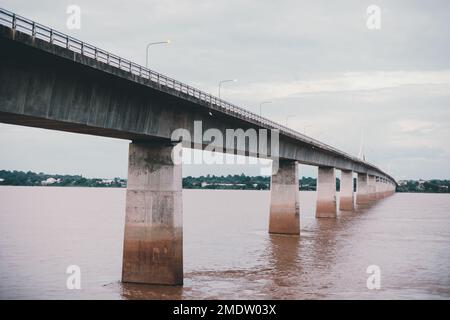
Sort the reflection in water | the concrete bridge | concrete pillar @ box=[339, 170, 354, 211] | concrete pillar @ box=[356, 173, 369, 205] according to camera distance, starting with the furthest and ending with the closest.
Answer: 1. concrete pillar @ box=[356, 173, 369, 205]
2. concrete pillar @ box=[339, 170, 354, 211]
3. the reflection in water
4. the concrete bridge

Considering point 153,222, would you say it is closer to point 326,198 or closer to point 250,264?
point 250,264

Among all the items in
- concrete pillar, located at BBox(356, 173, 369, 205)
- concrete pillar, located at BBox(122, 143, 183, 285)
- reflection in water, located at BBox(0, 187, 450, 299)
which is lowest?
reflection in water, located at BBox(0, 187, 450, 299)

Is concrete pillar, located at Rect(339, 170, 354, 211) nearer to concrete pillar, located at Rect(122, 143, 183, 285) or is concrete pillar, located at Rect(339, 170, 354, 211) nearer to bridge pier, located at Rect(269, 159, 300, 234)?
bridge pier, located at Rect(269, 159, 300, 234)

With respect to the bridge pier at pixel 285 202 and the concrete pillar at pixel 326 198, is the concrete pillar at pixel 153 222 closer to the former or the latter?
the bridge pier at pixel 285 202

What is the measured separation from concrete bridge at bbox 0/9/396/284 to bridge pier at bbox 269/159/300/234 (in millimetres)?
11650

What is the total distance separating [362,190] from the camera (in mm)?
147250

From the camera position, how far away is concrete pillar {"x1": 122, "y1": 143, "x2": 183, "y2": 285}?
30.2m

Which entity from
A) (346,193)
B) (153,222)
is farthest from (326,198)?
(153,222)

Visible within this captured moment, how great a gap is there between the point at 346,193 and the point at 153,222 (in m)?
83.9

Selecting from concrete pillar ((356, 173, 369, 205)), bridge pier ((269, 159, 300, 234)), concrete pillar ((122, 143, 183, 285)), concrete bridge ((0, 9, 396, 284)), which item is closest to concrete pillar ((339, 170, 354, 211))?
concrete pillar ((356, 173, 369, 205))

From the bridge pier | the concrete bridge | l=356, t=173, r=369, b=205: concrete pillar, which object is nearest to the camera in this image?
the concrete bridge

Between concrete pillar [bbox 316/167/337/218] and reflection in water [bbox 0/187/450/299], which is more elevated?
concrete pillar [bbox 316/167/337/218]
